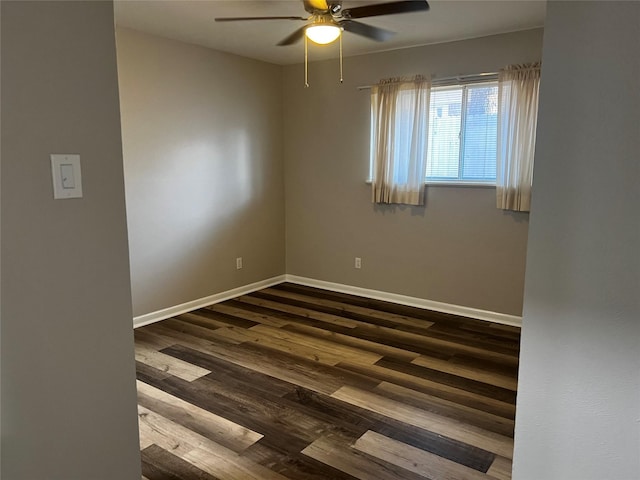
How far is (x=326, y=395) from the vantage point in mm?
2727

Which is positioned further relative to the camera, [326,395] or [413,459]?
[326,395]

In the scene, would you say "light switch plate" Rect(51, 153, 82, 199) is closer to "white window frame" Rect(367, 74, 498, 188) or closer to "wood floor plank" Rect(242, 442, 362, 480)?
"wood floor plank" Rect(242, 442, 362, 480)

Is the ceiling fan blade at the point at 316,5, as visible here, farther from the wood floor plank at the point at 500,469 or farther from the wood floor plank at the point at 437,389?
the wood floor plank at the point at 500,469

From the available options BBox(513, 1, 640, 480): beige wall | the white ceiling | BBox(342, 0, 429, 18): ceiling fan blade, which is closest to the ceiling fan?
BBox(342, 0, 429, 18): ceiling fan blade

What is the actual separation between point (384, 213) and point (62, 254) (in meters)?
3.59

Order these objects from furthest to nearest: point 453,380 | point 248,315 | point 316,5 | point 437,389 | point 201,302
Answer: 1. point 201,302
2. point 248,315
3. point 453,380
4. point 437,389
5. point 316,5

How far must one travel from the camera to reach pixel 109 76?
1294 mm

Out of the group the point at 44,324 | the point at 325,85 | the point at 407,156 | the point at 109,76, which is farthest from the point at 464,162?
the point at 44,324

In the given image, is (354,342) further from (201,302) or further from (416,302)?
(201,302)

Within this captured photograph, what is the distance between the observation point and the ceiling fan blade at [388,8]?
8.58ft

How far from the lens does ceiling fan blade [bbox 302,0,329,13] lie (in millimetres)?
2656

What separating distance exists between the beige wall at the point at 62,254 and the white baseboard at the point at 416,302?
339cm

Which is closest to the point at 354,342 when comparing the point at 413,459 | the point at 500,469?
the point at 413,459

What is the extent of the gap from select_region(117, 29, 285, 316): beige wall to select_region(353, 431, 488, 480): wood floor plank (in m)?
2.46
